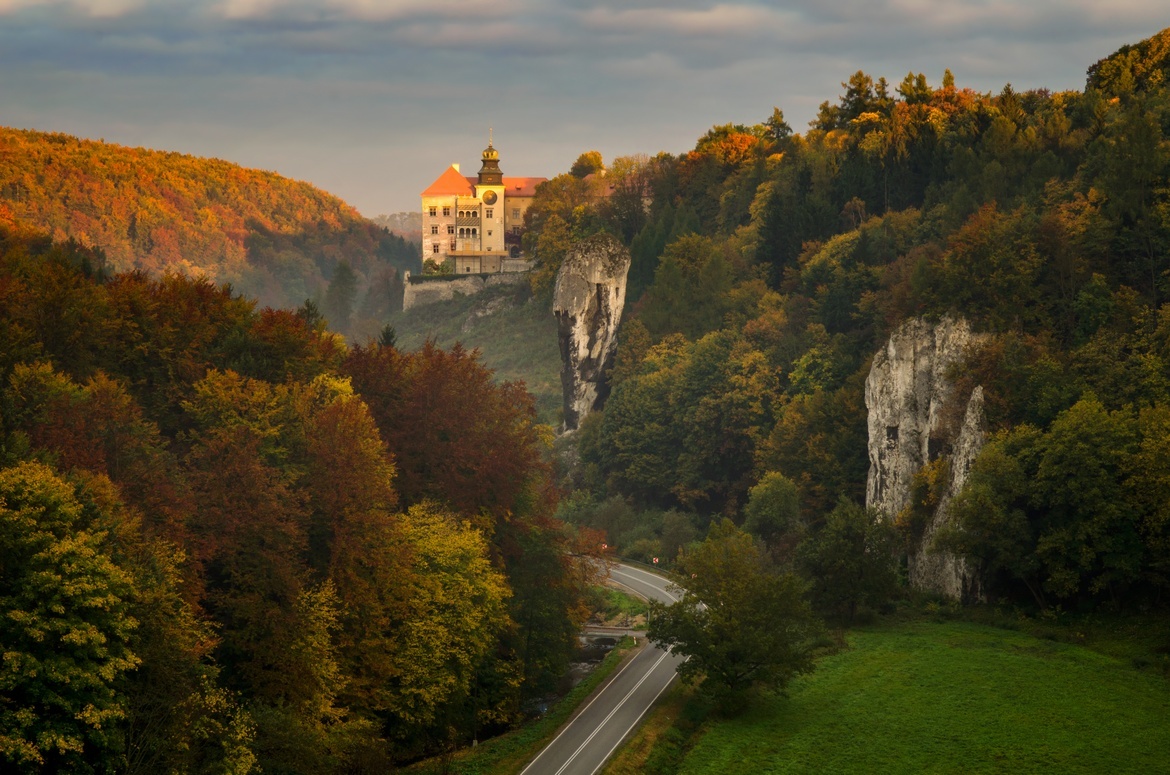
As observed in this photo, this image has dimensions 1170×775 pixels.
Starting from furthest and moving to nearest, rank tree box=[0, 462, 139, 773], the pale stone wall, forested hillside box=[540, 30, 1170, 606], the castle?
1. the castle
2. the pale stone wall
3. forested hillside box=[540, 30, 1170, 606]
4. tree box=[0, 462, 139, 773]

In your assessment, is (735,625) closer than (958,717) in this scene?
No

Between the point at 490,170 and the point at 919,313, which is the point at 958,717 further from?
the point at 490,170

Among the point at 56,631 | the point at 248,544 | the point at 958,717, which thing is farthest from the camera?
the point at 958,717

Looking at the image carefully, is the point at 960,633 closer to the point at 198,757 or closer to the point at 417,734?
the point at 417,734

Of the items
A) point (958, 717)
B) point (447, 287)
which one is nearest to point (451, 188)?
point (447, 287)

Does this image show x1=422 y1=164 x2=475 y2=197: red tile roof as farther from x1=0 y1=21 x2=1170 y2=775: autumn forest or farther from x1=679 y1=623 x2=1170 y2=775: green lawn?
x1=679 y1=623 x2=1170 y2=775: green lawn

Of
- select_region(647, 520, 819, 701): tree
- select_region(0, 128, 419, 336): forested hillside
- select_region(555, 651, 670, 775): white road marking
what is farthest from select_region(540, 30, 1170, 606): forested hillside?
select_region(0, 128, 419, 336): forested hillside

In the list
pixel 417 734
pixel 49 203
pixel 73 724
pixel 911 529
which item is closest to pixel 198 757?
pixel 73 724

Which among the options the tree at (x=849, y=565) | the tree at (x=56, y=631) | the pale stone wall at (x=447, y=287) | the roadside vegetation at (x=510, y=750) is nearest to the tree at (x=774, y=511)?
the tree at (x=849, y=565)

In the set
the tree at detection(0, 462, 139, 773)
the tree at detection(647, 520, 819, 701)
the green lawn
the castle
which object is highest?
the castle
